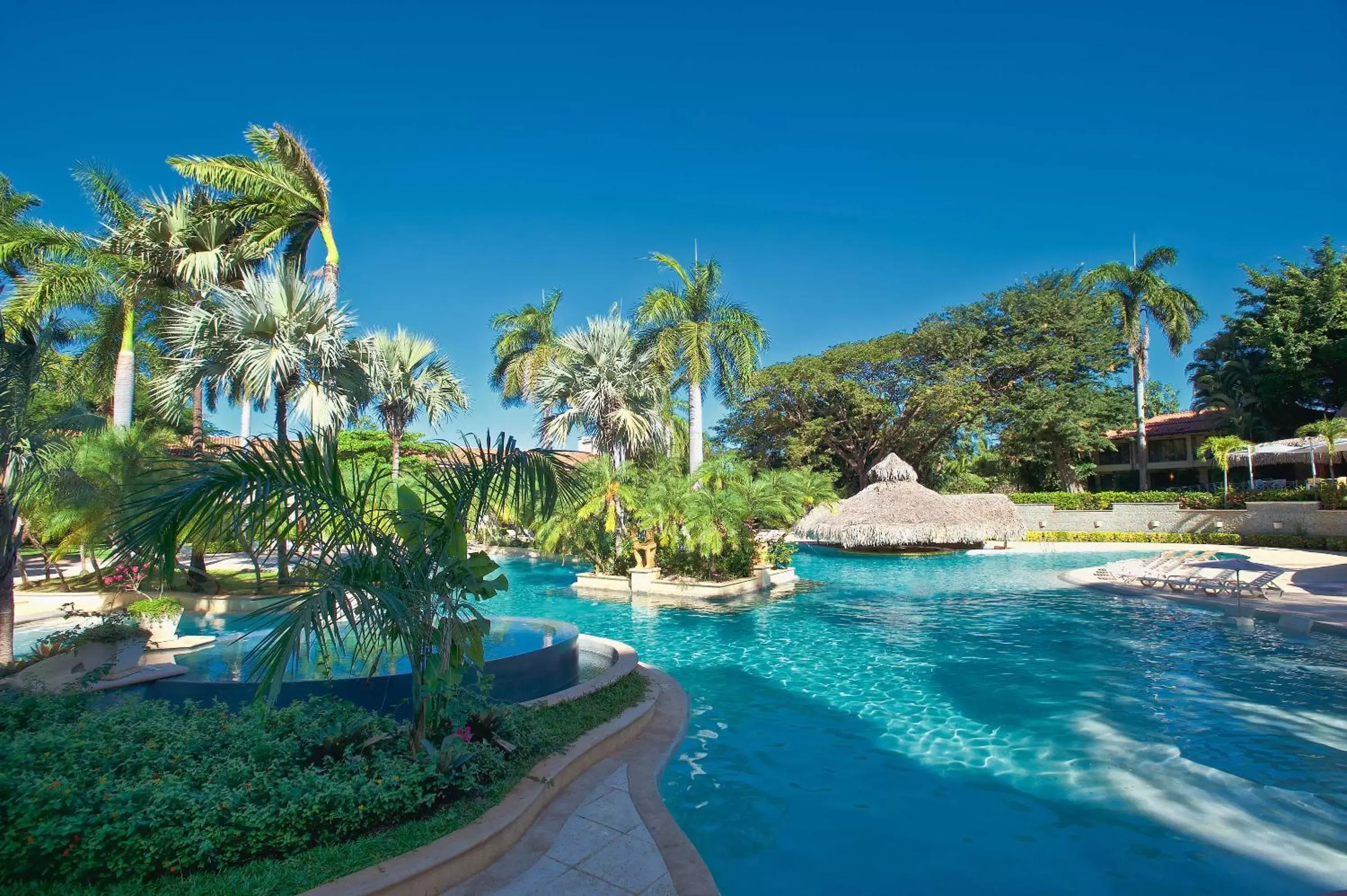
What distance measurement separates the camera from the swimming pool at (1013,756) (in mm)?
4797

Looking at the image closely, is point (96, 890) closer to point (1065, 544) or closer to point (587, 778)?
point (587, 778)

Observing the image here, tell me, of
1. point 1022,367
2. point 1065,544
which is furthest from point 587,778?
point 1022,367

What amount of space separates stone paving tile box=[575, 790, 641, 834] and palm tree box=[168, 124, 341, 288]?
40.0 feet

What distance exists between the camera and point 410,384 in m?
18.0

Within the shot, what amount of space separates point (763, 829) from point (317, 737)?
3.40 metres

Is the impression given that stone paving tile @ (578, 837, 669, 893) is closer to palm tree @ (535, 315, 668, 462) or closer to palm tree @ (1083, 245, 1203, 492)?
palm tree @ (535, 315, 668, 462)

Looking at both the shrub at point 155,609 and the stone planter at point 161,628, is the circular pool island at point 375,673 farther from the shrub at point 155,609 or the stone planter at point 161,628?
the shrub at point 155,609

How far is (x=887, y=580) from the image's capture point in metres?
19.9

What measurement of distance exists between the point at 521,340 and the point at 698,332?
13382 mm

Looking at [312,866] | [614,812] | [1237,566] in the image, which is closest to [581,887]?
[614,812]

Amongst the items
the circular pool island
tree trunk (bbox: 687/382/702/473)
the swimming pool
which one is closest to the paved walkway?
the swimming pool

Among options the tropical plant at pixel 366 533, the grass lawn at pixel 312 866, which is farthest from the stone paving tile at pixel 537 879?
the tropical plant at pixel 366 533

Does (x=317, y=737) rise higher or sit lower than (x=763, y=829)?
higher

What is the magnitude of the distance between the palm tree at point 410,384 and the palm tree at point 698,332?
6.28 meters
